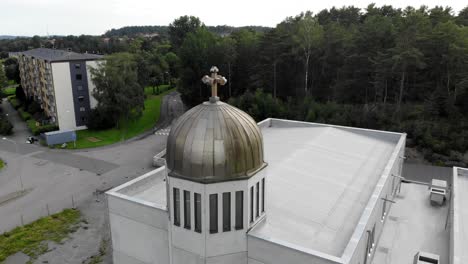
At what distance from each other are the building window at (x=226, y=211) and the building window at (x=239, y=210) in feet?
1.12

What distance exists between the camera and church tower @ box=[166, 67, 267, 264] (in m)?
13.2

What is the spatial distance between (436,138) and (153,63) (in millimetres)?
63380

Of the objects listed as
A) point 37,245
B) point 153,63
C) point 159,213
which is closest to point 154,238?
point 159,213

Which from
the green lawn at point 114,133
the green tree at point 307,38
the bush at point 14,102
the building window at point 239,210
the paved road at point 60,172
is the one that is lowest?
the paved road at point 60,172

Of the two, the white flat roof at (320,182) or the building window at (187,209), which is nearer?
the building window at (187,209)

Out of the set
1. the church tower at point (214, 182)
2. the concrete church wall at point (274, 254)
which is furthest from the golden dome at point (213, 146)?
the concrete church wall at point (274, 254)

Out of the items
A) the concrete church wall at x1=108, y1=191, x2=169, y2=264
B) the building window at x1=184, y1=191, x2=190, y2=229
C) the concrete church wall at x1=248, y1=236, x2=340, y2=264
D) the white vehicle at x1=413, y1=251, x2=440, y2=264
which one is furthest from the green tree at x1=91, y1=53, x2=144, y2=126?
the white vehicle at x1=413, y1=251, x2=440, y2=264

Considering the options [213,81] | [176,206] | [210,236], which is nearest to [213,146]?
[213,81]

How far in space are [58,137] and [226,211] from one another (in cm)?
4356

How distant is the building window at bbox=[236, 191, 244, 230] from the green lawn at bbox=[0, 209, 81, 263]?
18.4m

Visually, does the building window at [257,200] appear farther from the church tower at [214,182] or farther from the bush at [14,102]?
the bush at [14,102]

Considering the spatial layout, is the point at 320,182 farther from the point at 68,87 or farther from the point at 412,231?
the point at 68,87

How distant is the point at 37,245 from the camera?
26.7m

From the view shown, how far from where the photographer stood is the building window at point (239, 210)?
546 inches
